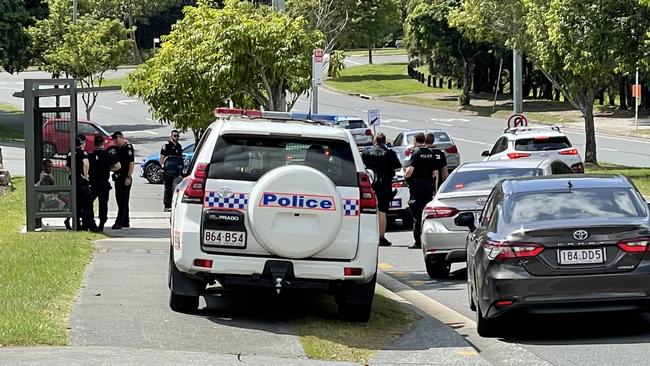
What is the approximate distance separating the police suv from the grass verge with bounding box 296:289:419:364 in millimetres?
314

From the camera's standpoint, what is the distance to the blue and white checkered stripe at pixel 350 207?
11250mm

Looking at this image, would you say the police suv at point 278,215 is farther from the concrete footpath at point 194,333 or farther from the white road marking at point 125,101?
the white road marking at point 125,101

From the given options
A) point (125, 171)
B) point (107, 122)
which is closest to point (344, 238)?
point (125, 171)

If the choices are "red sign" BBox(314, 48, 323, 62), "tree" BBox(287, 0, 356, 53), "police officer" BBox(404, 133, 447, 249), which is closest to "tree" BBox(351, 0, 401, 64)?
"tree" BBox(287, 0, 356, 53)

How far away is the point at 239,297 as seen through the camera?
13398mm

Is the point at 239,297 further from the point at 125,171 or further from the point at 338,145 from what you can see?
the point at 125,171

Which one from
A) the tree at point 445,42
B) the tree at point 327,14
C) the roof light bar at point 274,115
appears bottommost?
the roof light bar at point 274,115

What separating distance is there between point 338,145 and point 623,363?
3.38 m

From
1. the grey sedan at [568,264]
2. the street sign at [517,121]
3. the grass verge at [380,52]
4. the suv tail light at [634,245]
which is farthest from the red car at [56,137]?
the grass verge at [380,52]

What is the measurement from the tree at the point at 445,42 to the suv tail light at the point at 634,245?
59.1 meters

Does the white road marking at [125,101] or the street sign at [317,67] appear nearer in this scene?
the street sign at [317,67]

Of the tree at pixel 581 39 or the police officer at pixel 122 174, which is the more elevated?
the tree at pixel 581 39

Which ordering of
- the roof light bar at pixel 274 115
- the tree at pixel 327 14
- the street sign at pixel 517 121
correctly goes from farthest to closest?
the tree at pixel 327 14 → the street sign at pixel 517 121 → the roof light bar at pixel 274 115

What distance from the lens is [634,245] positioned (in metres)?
10.6
